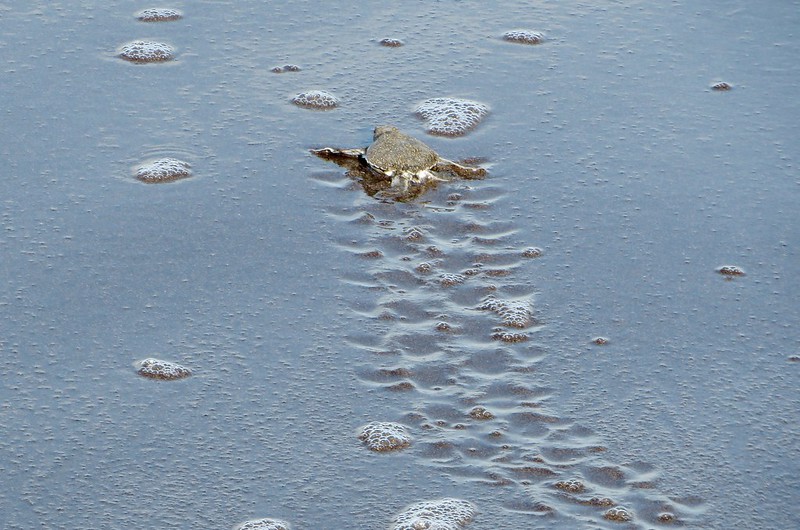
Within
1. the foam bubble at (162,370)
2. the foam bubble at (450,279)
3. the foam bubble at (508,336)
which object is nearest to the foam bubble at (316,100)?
the foam bubble at (450,279)

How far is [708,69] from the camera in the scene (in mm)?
7863

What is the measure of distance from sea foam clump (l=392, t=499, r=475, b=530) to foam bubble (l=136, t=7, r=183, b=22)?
505cm

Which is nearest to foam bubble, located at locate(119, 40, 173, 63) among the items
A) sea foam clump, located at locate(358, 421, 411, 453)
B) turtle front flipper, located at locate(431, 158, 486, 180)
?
turtle front flipper, located at locate(431, 158, 486, 180)

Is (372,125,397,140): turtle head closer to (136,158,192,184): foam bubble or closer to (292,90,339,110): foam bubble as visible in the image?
(292,90,339,110): foam bubble

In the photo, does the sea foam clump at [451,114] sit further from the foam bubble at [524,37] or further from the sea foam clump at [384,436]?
the sea foam clump at [384,436]

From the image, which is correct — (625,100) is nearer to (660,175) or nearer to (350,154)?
(660,175)

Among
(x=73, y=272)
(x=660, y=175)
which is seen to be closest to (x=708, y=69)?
(x=660, y=175)

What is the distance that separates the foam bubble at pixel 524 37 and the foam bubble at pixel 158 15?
95.4 inches

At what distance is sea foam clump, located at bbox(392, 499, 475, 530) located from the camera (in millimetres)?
4398

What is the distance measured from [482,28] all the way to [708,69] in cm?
165

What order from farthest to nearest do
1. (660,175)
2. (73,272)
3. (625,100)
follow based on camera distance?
(625,100), (660,175), (73,272)

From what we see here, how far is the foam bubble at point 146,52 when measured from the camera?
7793 mm

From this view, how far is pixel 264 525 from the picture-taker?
14.4ft

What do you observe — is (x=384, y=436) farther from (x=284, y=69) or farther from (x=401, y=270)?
(x=284, y=69)
